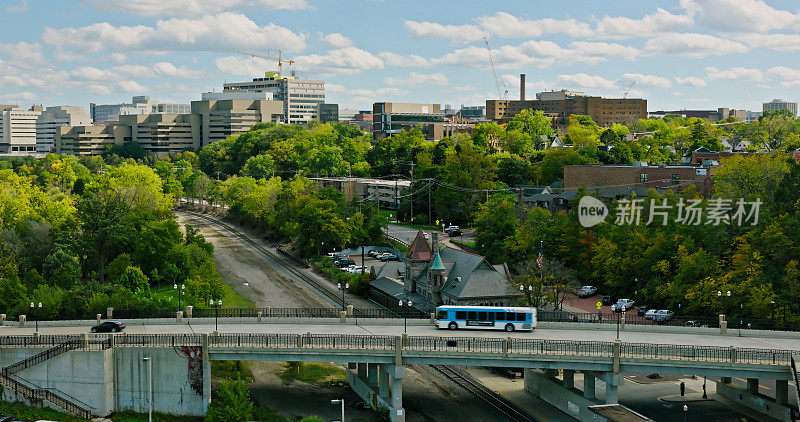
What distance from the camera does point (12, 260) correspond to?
92125 mm

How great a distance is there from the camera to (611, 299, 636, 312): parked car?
8101cm

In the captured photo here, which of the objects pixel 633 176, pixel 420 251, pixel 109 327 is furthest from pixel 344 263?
pixel 109 327

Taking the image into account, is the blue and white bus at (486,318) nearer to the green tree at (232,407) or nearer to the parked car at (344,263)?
the green tree at (232,407)

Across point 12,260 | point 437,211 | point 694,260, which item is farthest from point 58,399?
point 437,211

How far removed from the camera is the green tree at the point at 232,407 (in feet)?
175

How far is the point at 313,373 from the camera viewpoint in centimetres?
6475

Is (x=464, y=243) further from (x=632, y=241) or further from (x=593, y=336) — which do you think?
(x=593, y=336)

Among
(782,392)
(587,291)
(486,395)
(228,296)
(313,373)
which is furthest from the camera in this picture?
(228,296)

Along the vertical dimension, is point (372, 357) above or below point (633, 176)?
below

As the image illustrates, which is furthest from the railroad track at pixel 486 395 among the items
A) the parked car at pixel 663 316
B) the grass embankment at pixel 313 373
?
the parked car at pixel 663 316

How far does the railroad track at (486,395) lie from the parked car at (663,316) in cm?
2099

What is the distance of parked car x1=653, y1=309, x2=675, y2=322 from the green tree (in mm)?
38700

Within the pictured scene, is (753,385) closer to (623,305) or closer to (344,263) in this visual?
(623,305)

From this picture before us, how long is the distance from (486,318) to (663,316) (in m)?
22.4
